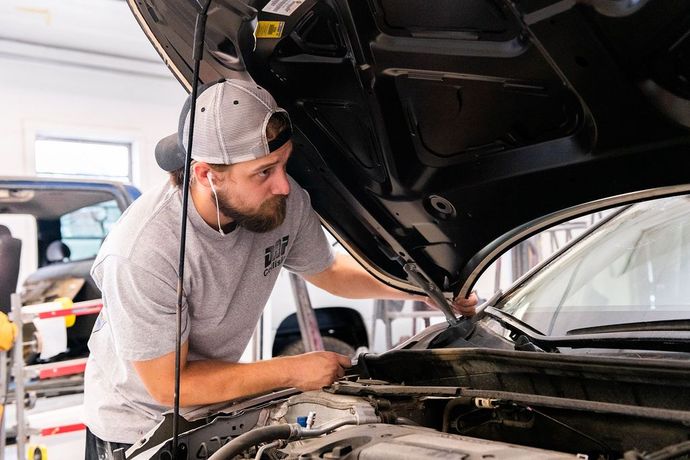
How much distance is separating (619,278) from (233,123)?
1039 mm

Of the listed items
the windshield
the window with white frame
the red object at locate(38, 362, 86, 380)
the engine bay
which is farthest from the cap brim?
the window with white frame

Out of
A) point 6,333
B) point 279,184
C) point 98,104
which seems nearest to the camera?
point 279,184

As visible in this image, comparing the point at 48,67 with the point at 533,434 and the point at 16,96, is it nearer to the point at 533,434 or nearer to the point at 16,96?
the point at 16,96

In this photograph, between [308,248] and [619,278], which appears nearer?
[619,278]

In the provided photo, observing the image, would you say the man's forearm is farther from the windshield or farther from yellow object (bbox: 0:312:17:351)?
yellow object (bbox: 0:312:17:351)

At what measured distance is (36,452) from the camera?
135 inches

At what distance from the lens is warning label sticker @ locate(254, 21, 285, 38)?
1.59 metres

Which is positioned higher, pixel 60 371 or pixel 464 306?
pixel 464 306

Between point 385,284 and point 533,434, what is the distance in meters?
A: 0.89

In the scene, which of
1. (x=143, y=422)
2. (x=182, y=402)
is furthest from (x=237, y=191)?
(x=143, y=422)

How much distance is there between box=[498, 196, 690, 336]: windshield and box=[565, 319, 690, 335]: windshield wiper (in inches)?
0.9

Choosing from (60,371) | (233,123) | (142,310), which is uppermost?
(233,123)

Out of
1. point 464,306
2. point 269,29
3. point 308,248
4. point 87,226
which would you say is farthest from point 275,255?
point 87,226

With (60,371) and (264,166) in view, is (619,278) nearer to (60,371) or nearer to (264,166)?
(264,166)
